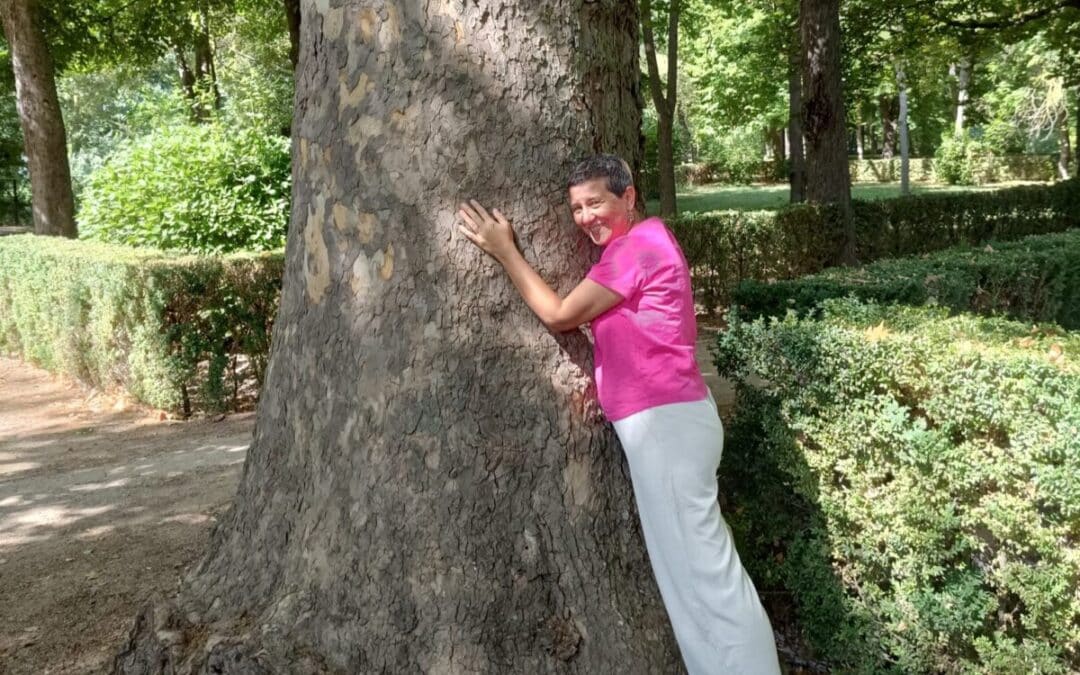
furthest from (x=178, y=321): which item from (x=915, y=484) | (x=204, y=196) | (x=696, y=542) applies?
(x=915, y=484)

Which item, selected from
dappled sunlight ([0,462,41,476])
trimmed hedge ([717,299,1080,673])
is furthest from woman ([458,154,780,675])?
dappled sunlight ([0,462,41,476])

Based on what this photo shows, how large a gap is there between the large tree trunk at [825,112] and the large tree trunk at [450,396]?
412 inches

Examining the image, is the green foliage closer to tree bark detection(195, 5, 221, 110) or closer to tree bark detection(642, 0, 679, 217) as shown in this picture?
tree bark detection(642, 0, 679, 217)

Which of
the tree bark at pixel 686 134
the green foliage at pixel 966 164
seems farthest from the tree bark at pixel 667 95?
the tree bark at pixel 686 134

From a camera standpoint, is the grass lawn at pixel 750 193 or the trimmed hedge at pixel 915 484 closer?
the trimmed hedge at pixel 915 484

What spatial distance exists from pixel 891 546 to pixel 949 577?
0.22 meters

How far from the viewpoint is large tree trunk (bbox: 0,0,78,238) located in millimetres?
14242

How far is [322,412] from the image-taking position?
10.8ft

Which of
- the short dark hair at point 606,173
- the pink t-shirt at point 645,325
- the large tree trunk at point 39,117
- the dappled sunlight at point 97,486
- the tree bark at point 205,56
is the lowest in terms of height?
the dappled sunlight at point 97,486

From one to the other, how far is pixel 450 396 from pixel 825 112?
37.0 feet

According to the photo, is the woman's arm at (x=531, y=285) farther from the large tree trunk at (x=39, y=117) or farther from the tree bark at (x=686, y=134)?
the tree bark at (x=686, y=134)

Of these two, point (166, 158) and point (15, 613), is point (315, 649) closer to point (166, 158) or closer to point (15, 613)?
point (15, 613)

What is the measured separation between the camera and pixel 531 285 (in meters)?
3.08

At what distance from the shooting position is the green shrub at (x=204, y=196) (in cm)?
1303
